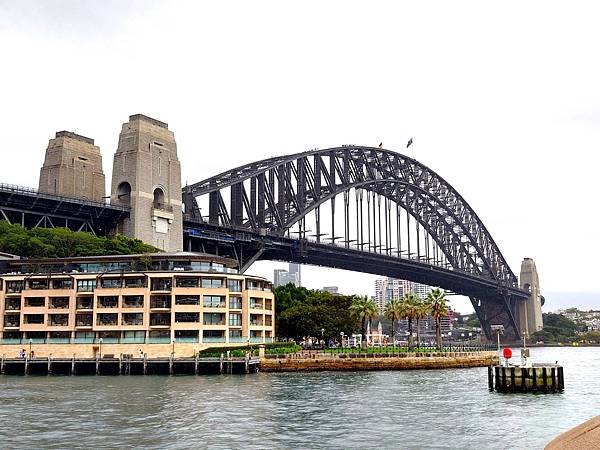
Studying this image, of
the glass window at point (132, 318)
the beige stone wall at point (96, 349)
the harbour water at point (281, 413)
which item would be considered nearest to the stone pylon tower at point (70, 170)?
the beige stone wall at point (96, 349)

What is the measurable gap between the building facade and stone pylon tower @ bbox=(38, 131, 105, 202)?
32.5m

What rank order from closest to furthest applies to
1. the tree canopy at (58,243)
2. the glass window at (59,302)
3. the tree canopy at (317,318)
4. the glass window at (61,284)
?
the glass window at (59,302) → the glass window at (61,284) → the tree canopy at (58,243) → the tree canopy at (317,318)

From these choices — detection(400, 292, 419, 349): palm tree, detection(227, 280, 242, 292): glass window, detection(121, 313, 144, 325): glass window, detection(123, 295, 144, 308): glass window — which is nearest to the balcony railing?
detection(227, 280, 242, 292): glass window

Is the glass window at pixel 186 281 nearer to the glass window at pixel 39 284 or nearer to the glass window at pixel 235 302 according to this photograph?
the glass window at pixel 235 302

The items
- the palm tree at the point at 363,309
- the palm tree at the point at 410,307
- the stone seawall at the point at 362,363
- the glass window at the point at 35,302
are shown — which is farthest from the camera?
the palm tree at the point at 410,307

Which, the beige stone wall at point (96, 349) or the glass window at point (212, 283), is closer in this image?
the beige stone wall at point (96, 349)

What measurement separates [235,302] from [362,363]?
18866 millimetres

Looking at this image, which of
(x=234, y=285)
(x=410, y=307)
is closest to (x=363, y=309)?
(x=410, y=307)

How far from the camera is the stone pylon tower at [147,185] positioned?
13138 cm

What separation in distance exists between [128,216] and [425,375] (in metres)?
62.9

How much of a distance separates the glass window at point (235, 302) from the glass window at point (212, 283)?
2.78m

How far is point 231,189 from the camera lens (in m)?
164

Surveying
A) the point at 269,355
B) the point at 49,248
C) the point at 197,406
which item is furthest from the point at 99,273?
the point at 197,406

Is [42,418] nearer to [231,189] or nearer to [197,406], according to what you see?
[197,406]
